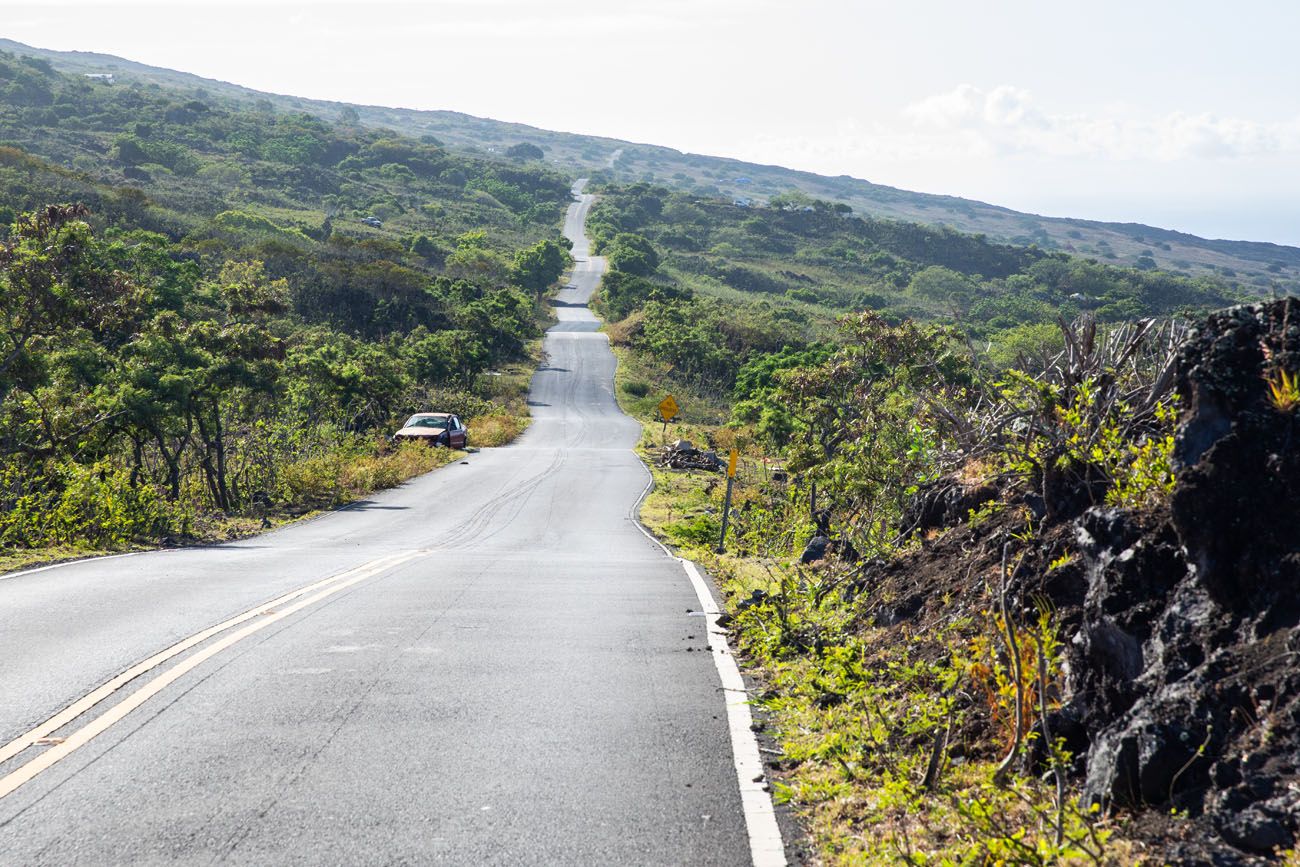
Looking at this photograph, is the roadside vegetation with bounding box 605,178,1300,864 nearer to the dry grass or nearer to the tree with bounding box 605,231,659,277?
→ the dry grass

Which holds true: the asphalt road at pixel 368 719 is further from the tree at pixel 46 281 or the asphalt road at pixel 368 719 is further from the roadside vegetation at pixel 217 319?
the tree at pixel 46 281

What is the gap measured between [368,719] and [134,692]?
61.6 inches

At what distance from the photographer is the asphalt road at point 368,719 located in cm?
448

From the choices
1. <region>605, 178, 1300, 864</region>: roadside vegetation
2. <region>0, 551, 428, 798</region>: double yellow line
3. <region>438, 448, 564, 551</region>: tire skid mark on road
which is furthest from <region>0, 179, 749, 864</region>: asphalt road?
<region>438, 448, 564, 551</region>: tire skid mark on road

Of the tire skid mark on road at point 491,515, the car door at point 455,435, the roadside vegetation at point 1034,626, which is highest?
the roadside vegetation at point 1034,626

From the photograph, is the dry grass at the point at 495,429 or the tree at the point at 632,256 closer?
the dry grass at the point at 495,429

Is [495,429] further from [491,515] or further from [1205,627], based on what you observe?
[1205,627]

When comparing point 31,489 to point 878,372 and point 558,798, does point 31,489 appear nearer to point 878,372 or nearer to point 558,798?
point 558,798

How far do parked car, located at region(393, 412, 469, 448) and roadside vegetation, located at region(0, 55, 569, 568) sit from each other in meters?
1.37

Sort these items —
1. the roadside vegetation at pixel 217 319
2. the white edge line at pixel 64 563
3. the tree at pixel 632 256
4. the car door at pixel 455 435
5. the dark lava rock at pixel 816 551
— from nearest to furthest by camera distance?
the white edge line at pixel 64 563 < the dark lava rock at pixel 816 551 < the roadside vegetation at pixel 217 319 < the car door at pixel 455 435 < the tree at pixel 632 256

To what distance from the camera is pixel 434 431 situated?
38219mm

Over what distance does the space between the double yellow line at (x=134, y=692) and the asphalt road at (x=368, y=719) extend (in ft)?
0.12

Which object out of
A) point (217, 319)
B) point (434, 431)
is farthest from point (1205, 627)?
point (217, 319)

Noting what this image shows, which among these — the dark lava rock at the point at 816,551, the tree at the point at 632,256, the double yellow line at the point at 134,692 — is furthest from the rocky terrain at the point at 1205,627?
the tree at the point at 632,256
